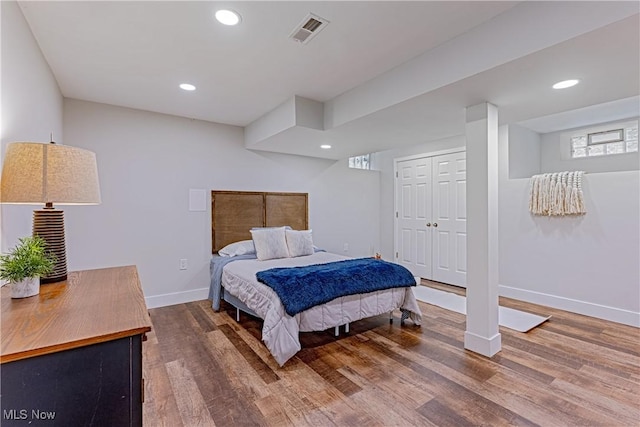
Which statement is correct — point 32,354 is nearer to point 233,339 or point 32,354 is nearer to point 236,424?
point 236,424

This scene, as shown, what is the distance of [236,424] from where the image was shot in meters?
1.76

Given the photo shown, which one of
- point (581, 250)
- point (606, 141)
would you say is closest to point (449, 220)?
point (581, 250)

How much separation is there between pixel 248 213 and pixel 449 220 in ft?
10.5

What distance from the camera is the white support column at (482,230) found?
252 centimetres

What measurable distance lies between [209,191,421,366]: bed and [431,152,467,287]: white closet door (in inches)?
75.2

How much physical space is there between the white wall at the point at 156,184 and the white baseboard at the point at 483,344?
3.30 meters

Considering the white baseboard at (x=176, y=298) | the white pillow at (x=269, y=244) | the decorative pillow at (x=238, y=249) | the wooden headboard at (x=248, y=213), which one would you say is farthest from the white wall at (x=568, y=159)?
the white baseboard at (x=176, y=298)

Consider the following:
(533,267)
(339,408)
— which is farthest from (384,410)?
(533,267)

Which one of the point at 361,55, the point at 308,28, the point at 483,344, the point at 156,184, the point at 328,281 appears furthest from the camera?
the point at 156,184

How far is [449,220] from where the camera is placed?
486 cm

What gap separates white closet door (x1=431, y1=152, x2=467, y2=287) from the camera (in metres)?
4.68

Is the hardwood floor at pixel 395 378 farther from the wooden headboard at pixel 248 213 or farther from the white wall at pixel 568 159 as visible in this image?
the white wall at pixel 568 159

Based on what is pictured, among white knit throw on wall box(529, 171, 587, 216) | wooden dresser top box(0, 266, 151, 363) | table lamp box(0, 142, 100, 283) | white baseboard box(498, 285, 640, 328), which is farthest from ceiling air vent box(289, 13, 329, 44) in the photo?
white baseboard box(498, 285, 640, 328)
